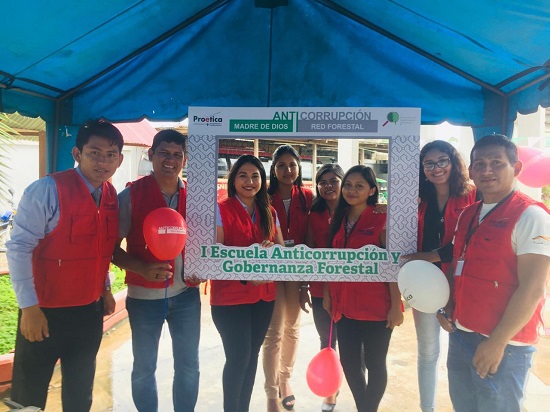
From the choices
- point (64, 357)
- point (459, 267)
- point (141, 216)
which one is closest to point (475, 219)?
point (459, 267)

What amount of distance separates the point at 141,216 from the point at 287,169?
1103 mm

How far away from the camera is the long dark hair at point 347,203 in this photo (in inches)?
91.3

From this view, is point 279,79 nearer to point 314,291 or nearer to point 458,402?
point 314,291

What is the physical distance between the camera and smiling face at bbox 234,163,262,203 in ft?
7.61

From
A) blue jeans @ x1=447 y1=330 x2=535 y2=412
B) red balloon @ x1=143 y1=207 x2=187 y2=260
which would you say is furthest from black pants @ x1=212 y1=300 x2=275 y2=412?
blue jeans @ x1=447 y1=330 x2=535 y2=412

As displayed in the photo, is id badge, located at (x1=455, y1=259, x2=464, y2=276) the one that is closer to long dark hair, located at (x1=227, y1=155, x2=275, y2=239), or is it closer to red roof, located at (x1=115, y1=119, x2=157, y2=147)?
long dark hair, located at (x1=227, y1=155, x2=275, y2=239)

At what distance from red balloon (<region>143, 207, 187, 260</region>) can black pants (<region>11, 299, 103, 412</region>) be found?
54 centimetres

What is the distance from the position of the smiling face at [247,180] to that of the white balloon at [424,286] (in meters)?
0.97

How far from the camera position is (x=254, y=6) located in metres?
2.42

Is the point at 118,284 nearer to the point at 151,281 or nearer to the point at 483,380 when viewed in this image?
the point at 151,281

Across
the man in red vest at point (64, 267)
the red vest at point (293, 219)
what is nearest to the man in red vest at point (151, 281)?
the man in red vest at point (64, 267)

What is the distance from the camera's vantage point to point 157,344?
2.35 metres

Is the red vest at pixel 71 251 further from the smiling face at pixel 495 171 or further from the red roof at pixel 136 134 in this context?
the red roof at pixel 136 134

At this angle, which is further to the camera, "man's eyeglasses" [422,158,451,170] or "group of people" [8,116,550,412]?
"man's eyeglasses" [422,158,451,170]
